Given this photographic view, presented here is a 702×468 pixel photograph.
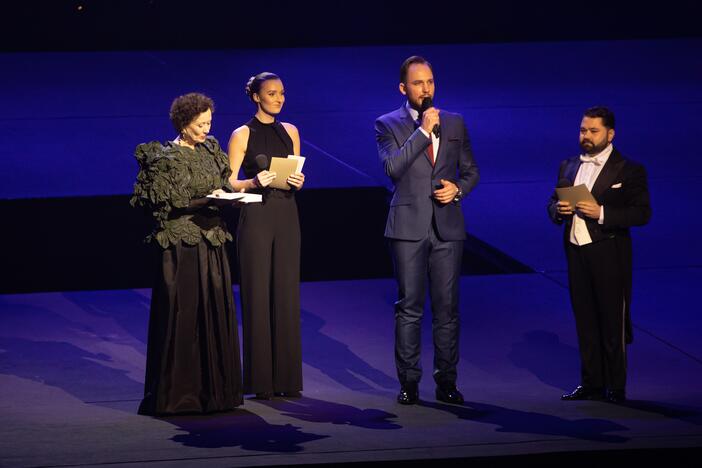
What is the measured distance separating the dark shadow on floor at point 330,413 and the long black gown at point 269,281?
160mm

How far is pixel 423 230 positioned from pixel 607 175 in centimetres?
90

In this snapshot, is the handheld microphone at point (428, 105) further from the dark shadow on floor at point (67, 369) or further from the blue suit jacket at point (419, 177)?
the dark shadow on floor at point (67, 369)

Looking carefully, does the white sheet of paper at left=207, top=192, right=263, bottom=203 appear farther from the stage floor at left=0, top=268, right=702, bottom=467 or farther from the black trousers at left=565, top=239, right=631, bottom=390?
the black trousers at left=565, top=239, right=631, bottom=390

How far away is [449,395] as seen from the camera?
562cm

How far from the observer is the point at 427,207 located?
224 inches

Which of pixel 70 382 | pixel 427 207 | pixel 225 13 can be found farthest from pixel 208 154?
pixel 225 13

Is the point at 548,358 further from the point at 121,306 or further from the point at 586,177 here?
the point at 121,306

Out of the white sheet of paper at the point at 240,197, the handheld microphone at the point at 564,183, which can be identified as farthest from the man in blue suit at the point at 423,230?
the white sheet of paper at the point at 240,197

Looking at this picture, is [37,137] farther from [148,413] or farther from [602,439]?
[602,439]

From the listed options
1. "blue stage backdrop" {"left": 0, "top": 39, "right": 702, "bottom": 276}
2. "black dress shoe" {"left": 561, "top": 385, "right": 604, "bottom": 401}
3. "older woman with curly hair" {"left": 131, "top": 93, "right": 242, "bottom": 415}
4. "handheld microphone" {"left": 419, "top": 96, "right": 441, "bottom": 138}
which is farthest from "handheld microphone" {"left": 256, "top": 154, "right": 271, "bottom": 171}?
"blue stage backdrop" {"left": 0, "top": 39, "right": 702, "bottom": 276}

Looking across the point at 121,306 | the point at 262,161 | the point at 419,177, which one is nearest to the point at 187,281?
the point at 262,161

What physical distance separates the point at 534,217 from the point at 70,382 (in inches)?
174

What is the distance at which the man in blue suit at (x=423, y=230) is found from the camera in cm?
564

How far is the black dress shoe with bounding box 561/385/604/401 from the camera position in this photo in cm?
563
